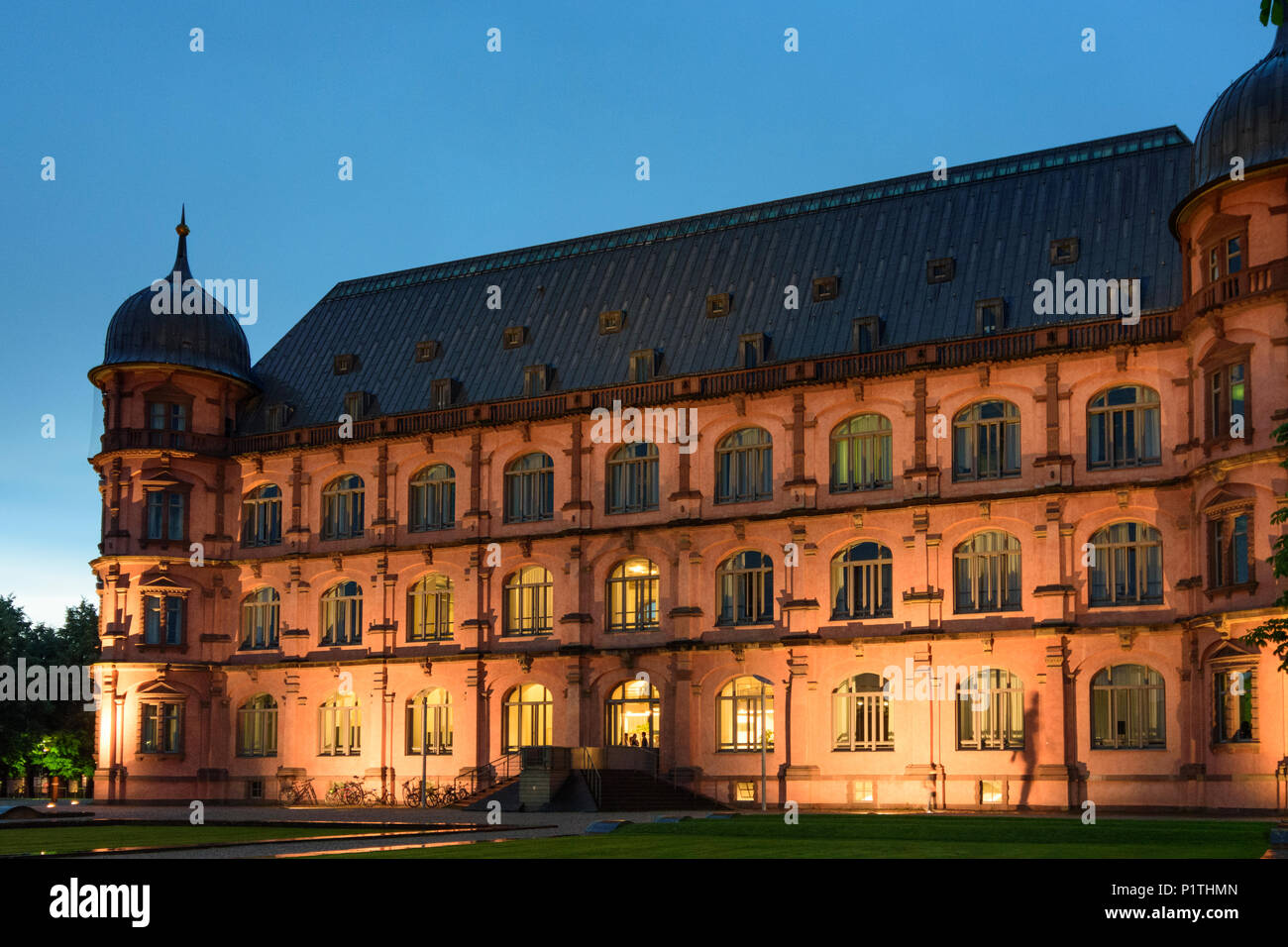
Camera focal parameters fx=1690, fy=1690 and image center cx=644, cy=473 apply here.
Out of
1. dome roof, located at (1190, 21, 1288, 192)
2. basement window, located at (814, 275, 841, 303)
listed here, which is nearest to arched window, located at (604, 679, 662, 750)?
basement window, located at (814, 275, 841, 303)

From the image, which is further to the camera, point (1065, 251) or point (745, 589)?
point (745, 589)

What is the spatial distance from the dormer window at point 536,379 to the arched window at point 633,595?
26.3 feet

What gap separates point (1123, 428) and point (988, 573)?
248 inches

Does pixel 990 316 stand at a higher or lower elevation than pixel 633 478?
higher

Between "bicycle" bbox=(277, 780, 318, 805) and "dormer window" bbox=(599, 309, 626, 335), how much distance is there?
2144cm

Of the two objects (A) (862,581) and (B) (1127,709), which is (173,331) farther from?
(B) (1127,709)

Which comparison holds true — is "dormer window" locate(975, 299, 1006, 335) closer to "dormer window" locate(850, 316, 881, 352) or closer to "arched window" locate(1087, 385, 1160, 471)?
"dormer window" locate(850, 316, 881, 352)

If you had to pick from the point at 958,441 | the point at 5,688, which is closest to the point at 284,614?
the point at 5,688

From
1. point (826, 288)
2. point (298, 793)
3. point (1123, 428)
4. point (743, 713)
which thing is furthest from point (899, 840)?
point (298, 793)

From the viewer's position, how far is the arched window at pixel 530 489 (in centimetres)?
6444

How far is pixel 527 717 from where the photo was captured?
6378cm

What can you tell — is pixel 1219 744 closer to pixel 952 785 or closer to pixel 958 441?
pixel 952 785

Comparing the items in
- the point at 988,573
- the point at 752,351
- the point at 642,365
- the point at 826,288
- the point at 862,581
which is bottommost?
the point at 862,581

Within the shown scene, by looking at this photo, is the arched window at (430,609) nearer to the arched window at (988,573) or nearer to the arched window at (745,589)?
the arched window at (745,589)
